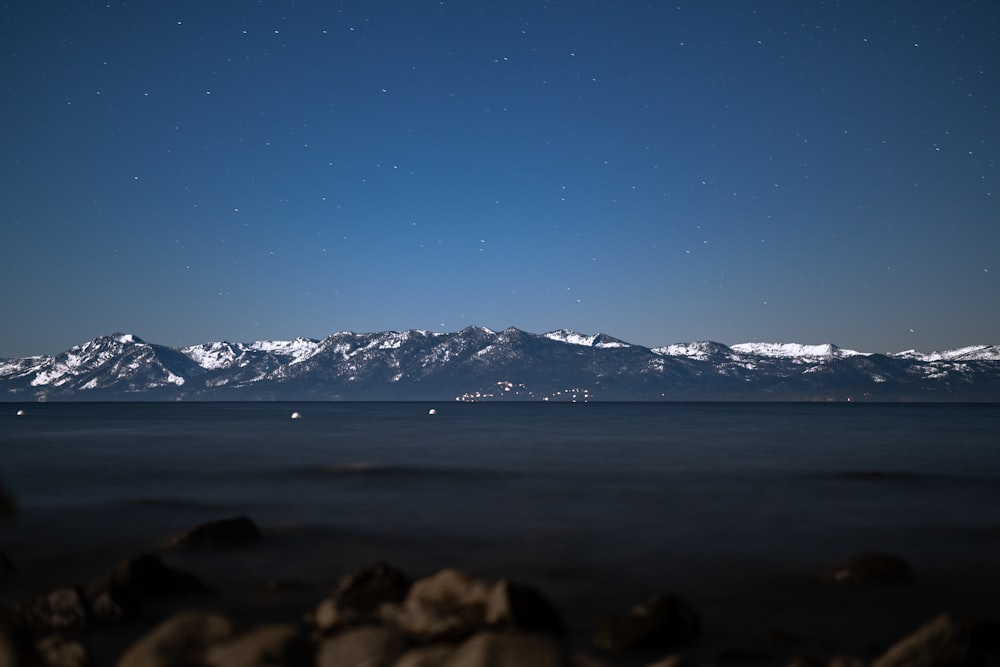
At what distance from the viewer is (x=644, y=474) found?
33.0 m

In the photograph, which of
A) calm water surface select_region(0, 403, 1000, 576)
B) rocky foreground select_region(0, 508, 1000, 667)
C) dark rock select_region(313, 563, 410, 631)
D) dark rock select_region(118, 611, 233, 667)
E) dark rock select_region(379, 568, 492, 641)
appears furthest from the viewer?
calm water surface select_region(0, 403, 1000, 576)

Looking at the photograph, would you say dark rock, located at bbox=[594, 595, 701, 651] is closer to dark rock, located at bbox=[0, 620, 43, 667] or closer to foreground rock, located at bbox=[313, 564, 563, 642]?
foreground rock, located at bbox=[313, 564, 563, 642]

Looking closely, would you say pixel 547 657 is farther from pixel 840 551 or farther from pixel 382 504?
pixel 382 504

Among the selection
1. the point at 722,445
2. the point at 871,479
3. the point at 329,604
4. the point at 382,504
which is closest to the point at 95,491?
the point at 382,504

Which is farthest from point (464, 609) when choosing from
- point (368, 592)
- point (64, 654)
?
point (64, 654)

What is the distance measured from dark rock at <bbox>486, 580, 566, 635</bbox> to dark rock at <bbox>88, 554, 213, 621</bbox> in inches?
188

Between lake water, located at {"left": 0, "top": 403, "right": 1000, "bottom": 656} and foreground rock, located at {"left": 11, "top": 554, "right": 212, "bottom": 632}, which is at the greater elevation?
foreground rock, located at {"left": 11, "top": 554, "right": 212, "bottom": 632}

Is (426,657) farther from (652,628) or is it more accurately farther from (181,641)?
(652,628)

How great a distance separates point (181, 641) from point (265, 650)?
89 cm

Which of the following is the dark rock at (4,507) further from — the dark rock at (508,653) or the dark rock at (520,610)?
the dark rock at (520,610)

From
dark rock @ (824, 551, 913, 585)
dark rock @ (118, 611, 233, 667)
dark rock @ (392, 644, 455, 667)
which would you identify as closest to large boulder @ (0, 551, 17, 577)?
dark rock @ (118, 611, 233, 667)

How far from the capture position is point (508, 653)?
252 inches

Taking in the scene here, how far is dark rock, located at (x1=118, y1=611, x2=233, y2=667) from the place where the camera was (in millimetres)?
7062

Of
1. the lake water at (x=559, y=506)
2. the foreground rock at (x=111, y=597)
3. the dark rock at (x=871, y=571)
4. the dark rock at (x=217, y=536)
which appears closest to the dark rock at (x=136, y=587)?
the foreground rock at (x=111, y=597)
